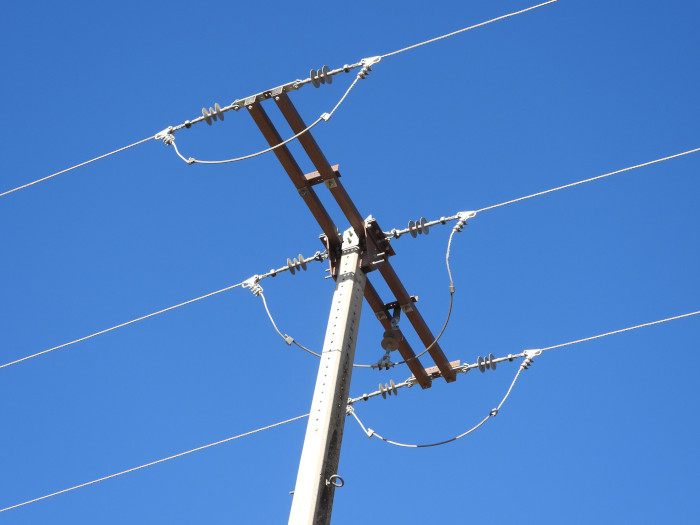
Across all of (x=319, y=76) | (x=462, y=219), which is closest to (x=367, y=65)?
(x=319, y=76)

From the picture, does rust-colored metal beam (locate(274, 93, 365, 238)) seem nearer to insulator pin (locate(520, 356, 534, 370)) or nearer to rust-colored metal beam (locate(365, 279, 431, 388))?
rust-colored metal beam (locate(365, 279, 431, 388))

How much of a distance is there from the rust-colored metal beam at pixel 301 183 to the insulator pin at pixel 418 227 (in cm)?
57

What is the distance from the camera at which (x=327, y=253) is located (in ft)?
26.0

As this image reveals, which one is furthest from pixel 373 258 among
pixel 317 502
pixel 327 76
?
pixel 317 502

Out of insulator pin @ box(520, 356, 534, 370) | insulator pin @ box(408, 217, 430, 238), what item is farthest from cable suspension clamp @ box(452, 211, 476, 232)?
insulator pin @ box(520, 356, 534, 370)

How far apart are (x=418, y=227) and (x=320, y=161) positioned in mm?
932

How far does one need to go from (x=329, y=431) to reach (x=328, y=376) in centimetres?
42

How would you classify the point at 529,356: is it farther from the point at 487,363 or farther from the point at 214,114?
the point at 214,114

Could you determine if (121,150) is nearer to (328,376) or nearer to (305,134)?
(305,134)

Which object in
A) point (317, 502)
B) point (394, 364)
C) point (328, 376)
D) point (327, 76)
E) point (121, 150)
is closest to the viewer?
point (317, 502)

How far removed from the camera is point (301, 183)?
7887 millimetres

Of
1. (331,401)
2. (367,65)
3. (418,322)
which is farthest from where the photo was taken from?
(418,322)

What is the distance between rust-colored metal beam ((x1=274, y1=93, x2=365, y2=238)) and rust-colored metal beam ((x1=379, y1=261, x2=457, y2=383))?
0.49m

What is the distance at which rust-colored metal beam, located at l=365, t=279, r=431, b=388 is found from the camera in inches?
324
